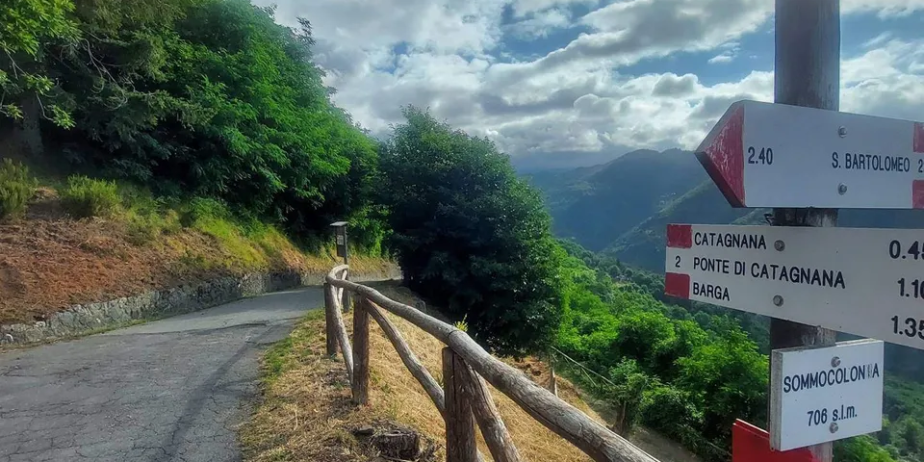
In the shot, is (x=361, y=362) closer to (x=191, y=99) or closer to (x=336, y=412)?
(x=336, y=412)

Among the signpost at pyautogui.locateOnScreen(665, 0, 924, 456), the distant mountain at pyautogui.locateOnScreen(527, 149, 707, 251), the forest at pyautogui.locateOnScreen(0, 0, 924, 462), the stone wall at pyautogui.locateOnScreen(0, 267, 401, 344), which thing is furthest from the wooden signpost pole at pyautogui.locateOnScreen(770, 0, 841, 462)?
the distant mountain at pyautogui.locateOnScreen(527, 149, 707, 251)

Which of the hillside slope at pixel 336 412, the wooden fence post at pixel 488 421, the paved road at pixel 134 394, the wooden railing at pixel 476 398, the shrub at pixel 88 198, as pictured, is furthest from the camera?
the shrub at pixel 88 198

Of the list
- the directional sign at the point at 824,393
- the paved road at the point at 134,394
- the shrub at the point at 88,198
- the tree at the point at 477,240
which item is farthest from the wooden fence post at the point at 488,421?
the tree at the point at 477,240

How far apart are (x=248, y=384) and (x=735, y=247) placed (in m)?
5.20

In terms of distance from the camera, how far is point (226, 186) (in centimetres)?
1697

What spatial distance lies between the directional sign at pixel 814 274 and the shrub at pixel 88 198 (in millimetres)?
12432

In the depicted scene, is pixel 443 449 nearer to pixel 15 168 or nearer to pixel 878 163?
pixel 878 163

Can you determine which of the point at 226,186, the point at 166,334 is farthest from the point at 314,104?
the point at 166,334

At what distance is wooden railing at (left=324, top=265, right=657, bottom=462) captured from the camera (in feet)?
5.59

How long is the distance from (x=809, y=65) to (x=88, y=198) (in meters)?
12.9

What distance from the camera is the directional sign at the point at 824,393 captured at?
134 cm

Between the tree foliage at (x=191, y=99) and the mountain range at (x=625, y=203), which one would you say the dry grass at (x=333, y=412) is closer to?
the tree foliage at (x=191, y=99)

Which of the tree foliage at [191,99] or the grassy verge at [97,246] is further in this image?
the tree foliage at [191,99]

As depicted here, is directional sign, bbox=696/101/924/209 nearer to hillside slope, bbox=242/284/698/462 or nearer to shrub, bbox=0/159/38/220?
hillside slope, bbox=242/284/698/462
